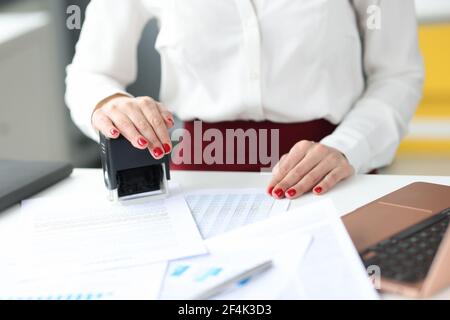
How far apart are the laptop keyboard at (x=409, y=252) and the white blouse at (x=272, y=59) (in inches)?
10.1

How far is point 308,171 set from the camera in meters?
0.68

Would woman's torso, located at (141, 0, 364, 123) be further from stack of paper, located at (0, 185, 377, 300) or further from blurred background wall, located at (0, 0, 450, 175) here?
blurred background wall, located at (0, 0, 450, 175)

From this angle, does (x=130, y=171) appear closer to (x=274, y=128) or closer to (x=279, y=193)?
(x=279, y=193)

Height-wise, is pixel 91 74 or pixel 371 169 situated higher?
pixel 91 74

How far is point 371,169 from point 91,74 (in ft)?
1.27

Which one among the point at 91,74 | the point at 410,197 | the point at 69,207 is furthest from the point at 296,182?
the point at 91,74

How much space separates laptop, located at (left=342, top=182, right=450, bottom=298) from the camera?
0.47 meters

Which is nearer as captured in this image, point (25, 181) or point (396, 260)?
point (396, 260)

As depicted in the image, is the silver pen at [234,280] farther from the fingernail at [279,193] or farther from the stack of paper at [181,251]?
the fingernail at [279,193]

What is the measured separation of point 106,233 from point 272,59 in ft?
1.19

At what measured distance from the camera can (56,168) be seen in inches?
29.4
